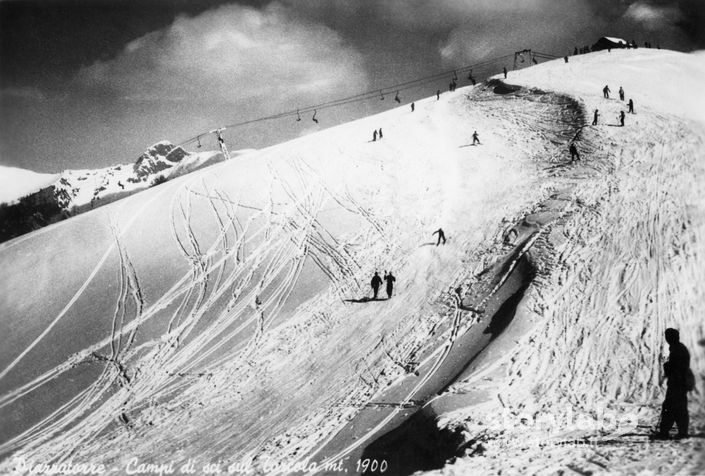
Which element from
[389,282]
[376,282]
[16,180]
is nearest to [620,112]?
[389,282]

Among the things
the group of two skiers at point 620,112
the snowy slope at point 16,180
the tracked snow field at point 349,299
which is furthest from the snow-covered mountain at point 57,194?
the group of two skiers at point 620,112

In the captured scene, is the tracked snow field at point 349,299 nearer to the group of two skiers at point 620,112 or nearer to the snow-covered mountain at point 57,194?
the group of two skiers at point 620,112

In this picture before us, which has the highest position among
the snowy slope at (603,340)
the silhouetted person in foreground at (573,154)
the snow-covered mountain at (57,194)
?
the snow-covered mountain at (57,194)

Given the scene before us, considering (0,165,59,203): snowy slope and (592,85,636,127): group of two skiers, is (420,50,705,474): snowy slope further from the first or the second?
(0,165,59,203): snowy slope

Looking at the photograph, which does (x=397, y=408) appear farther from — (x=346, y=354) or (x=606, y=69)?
(x=606, y=69)

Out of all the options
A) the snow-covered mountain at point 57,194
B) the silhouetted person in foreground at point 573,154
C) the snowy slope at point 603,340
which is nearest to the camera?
the snowy slope at point 603,340

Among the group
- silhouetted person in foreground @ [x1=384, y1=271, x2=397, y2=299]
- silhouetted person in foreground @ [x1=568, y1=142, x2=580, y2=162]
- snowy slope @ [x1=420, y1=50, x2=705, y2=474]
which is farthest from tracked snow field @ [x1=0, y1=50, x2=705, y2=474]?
silhouetted person in foreground @ [x1=568, y1=142, x2=580, y2=162]
